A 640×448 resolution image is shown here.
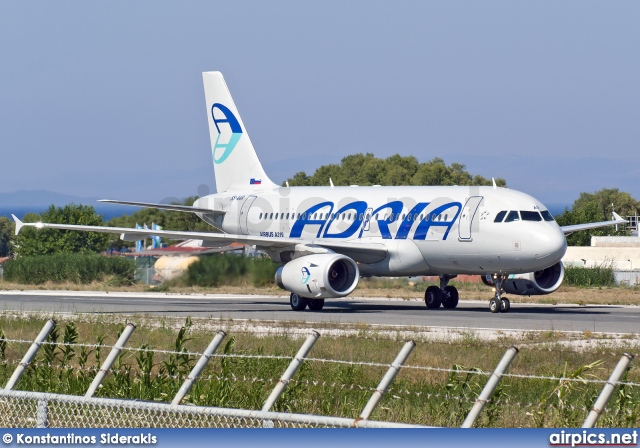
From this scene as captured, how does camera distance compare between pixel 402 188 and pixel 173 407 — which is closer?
pixel 173 407

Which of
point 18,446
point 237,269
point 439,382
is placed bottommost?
point 237,269

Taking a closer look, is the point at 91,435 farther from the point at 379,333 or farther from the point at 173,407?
the point at 379,333

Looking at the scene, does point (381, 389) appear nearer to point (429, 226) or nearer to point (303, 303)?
point (429, 226)

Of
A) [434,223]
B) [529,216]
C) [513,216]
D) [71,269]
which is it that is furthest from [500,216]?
[71,269]

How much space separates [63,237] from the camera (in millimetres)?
92188

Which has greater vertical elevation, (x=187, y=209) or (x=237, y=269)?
(x=187, y=209)

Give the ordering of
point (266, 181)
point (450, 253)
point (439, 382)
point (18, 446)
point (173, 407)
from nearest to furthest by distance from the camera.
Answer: point (18, 446), point (173, 407), point (439, 382), point (450, 253), point (266, 181)

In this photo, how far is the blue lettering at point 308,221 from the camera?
3941 cm

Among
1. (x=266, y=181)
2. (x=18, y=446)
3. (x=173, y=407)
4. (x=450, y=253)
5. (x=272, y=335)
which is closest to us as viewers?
(x=18, y=446)

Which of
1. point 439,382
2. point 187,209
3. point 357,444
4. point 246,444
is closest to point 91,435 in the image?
point 246,444

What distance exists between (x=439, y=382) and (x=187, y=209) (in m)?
24.6

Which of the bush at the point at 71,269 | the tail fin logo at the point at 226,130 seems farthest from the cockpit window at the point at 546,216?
the bush at the point at 71,269

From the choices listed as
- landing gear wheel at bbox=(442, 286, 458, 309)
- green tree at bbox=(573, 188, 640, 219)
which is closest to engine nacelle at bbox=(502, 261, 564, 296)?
landing gear wheel at bbox=(442, 286, 458, 309)

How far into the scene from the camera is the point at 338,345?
22.6 metres
